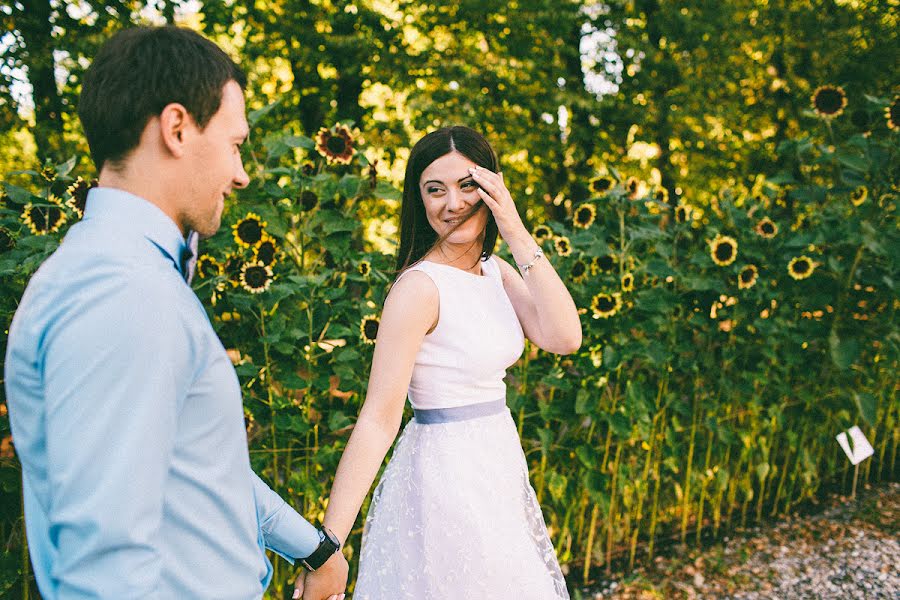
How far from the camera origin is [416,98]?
805 centimetres

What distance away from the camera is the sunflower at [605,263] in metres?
2.70

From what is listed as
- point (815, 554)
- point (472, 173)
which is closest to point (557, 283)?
point (472, 173)

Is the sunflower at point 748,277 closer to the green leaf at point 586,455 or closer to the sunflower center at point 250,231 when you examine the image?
the green leaf at point 586,455

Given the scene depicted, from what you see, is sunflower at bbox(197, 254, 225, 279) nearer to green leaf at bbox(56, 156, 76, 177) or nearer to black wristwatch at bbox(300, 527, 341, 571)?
green leaf at bbox(56, 156, 76, 177)

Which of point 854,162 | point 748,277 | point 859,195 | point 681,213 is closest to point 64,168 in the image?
point 681,213

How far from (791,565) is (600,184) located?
7.22ft

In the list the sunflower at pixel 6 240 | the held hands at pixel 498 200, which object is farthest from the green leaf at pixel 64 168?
the held hands at pixel 498 200

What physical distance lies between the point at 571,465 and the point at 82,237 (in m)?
2.44

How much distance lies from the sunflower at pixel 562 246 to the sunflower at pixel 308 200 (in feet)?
3.18

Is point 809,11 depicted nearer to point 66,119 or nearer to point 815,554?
point 815,554

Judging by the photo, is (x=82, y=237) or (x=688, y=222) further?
(x=688, y=222)

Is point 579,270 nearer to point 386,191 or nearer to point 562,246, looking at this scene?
point 562,246

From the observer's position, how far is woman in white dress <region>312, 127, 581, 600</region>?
1600 millimetres

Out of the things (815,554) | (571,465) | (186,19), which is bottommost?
(815,554)
